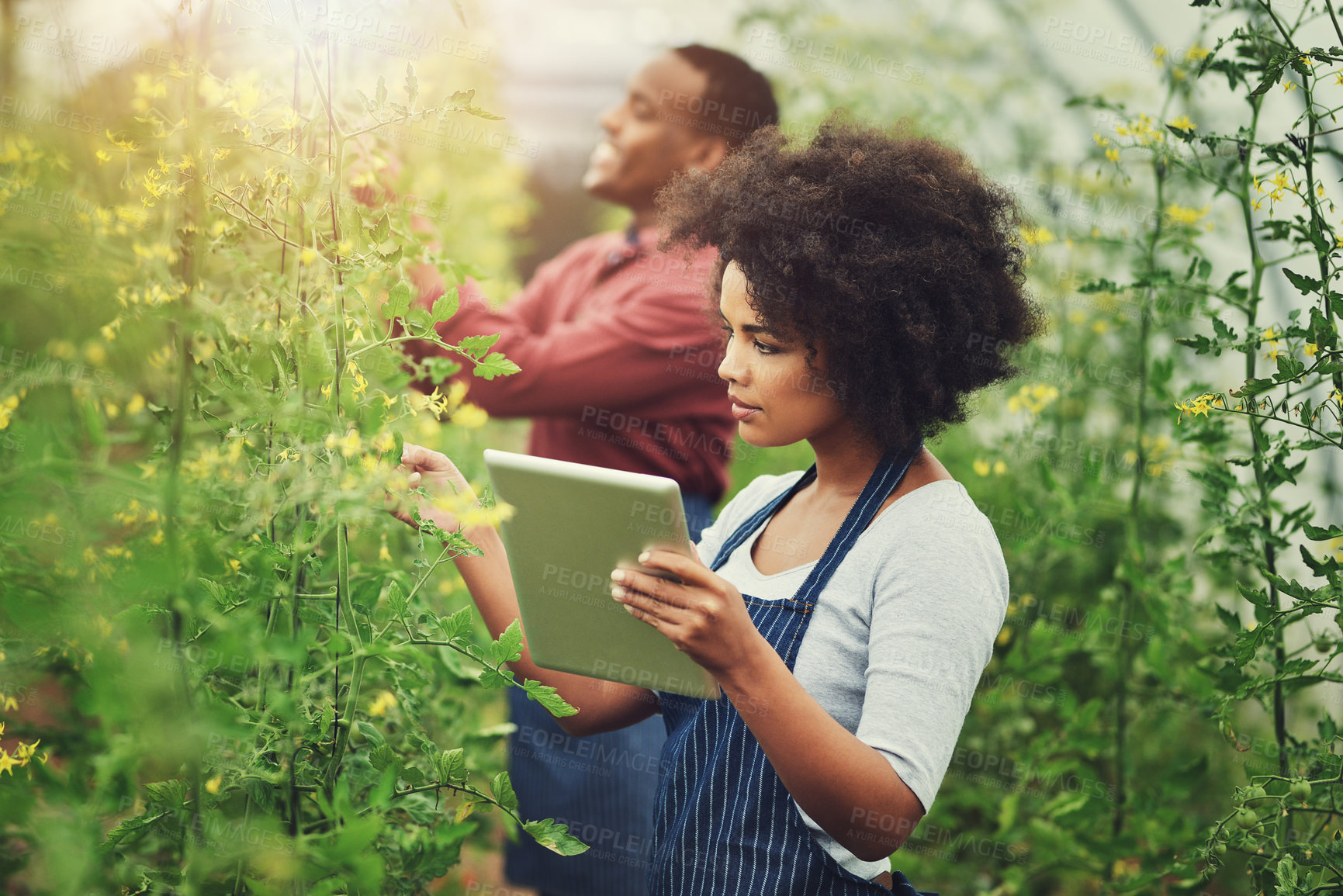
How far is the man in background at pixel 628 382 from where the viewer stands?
6.16 ft

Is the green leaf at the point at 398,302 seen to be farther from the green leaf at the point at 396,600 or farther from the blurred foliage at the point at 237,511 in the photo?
the green leaf at the point at 396,600

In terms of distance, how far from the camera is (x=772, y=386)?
1.17m

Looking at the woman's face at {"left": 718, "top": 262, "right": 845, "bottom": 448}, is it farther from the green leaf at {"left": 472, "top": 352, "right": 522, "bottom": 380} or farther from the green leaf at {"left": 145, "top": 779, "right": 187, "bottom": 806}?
the green leaf at {"left": 145, "top": 779, "right": 187, "bottom": 806}

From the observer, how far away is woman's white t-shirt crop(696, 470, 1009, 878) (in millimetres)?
992

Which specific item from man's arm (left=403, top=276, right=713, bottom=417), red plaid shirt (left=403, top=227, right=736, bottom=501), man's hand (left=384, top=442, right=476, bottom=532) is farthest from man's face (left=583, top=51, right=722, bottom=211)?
man's hand (left=384, top=442, right=476, bottom=532)

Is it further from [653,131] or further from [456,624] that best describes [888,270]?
[653,131]

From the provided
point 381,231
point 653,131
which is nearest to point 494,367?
point 381,231

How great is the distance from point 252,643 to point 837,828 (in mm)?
612

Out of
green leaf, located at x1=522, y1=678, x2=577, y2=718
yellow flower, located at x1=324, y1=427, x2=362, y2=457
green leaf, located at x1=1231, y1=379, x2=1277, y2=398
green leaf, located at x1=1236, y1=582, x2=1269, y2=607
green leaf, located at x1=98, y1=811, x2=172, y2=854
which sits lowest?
green leaf, located at x1=98, y1=811, x2=172, y2=854

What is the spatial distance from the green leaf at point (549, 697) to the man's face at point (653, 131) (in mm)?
1344

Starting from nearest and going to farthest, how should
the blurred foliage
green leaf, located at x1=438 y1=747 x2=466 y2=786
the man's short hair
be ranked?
the blurred foliage
green leaf, located at x1=438 y1=747 x2=466 y2=786
the man's short hair

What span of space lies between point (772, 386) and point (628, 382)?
755mm

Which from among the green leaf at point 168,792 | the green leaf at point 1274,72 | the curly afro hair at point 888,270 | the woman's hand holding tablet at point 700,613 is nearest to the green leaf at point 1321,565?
the curly afro hair at point 888,270

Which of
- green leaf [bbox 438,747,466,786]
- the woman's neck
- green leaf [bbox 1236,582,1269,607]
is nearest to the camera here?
green leaf [bbox 438,747,466,786]
